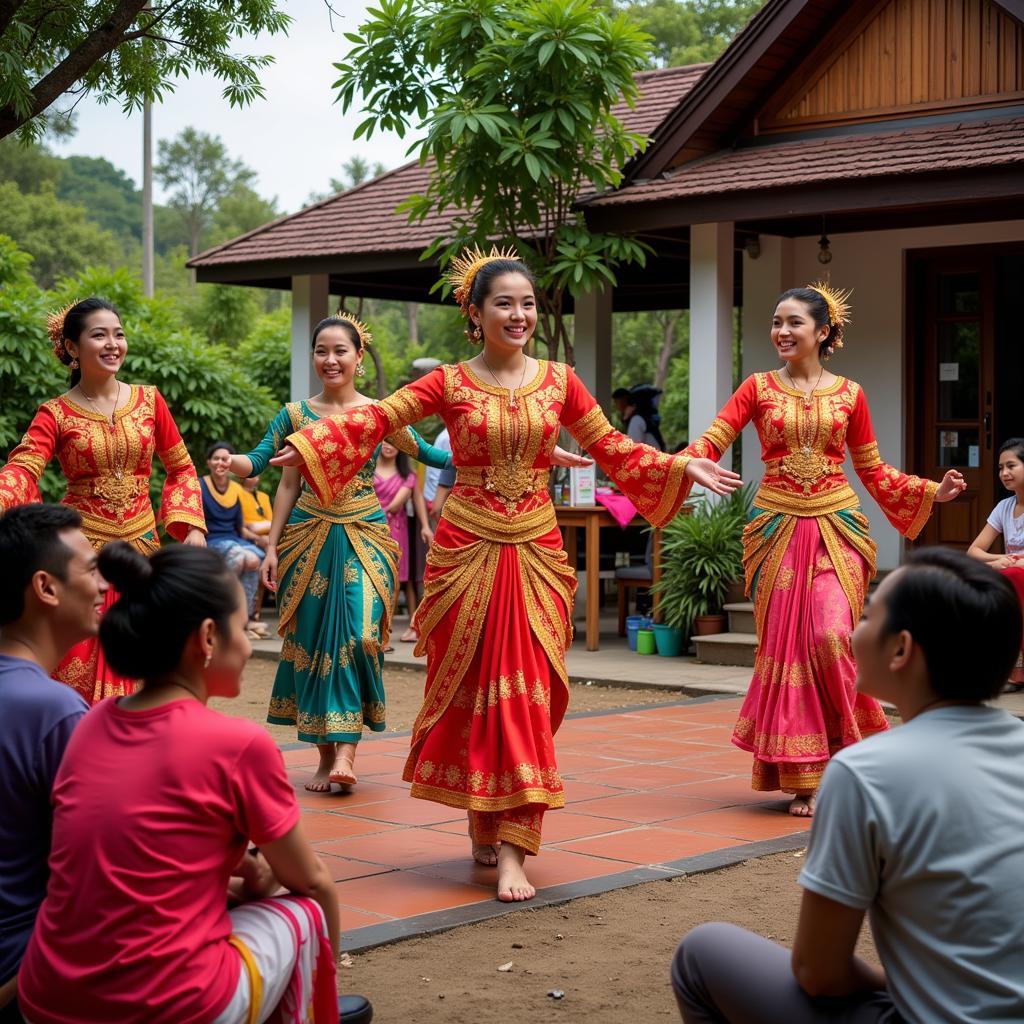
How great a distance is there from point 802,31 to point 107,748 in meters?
10.1

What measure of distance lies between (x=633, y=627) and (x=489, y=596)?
6756 mm

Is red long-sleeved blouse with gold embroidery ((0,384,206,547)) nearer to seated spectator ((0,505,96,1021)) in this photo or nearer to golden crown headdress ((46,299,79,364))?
golden crown headdress ((46,299,79,364))

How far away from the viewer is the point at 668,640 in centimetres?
1109

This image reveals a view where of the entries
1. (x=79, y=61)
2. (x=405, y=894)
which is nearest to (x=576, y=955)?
(x=405, y=894)

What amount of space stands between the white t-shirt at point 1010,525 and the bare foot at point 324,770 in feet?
13.0

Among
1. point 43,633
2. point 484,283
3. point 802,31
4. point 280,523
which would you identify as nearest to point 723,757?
point 280,523

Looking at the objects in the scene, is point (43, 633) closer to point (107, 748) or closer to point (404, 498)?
point (107, 748)

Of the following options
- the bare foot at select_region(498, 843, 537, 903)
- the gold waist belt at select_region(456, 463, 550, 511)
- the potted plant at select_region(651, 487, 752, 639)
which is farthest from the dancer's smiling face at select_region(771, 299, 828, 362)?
the potted plant at select_region(651, 487, 752, 639)

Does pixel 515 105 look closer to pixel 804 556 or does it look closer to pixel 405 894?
pixel 804 556

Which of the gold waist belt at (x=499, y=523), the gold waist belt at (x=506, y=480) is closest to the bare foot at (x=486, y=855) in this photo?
the gold waist belt at (x=499, y=523)

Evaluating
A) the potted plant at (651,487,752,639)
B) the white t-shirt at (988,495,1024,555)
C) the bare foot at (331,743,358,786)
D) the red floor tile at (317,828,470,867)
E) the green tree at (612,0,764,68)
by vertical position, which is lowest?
the red floor tile at (317,828,470,867)

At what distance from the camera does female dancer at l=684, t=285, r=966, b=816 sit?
604 cm

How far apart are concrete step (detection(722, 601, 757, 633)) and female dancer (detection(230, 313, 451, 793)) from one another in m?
4.66

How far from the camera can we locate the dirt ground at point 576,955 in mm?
3826
